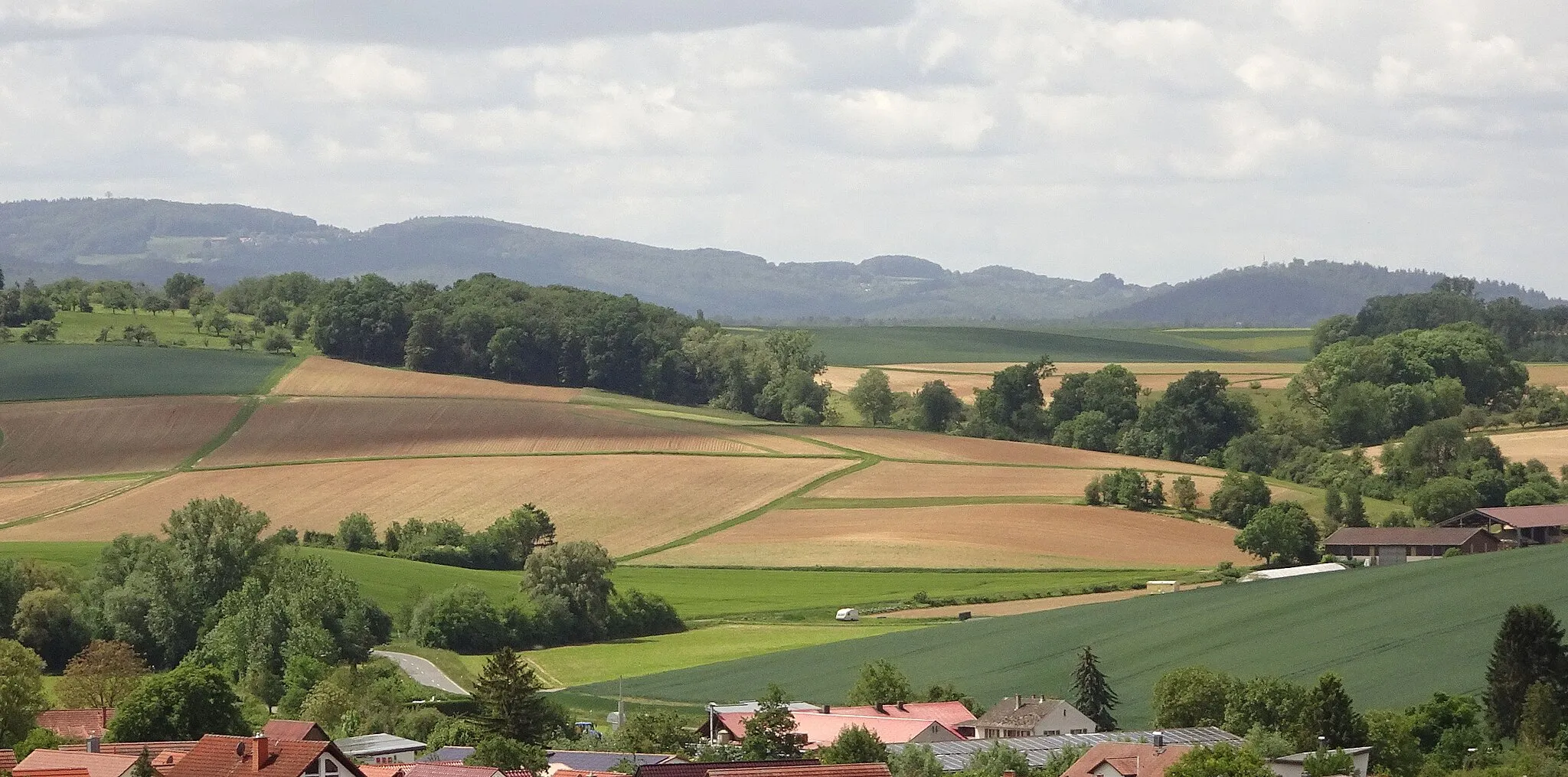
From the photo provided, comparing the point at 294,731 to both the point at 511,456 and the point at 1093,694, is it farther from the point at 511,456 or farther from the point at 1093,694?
the point at 511,456

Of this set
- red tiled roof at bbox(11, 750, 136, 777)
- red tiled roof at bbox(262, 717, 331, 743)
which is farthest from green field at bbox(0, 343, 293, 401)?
red tiled roof at bbox(11, 750, 136, 777)

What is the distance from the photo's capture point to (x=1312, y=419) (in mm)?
167250

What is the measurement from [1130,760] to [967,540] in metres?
67.9

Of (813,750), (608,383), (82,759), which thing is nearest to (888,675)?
(813,750)

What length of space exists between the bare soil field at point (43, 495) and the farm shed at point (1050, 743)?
72.9 m

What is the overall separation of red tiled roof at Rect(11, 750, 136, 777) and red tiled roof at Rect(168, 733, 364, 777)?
1.25 meters

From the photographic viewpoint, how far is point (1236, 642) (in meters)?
87.9

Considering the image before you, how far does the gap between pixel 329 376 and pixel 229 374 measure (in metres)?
6.92

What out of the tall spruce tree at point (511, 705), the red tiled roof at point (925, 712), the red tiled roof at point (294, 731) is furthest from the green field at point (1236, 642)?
the red tiled roof at point (294, 731)

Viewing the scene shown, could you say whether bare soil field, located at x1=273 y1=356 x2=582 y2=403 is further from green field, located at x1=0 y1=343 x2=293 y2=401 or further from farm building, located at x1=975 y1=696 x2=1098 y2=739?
farm building, located at x1=975 y1=696 x2=1098 y2=739

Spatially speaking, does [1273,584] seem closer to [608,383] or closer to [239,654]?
[239,654]

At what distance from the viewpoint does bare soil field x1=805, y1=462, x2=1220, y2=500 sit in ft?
458

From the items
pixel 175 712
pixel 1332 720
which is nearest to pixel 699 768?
pixel 175 712

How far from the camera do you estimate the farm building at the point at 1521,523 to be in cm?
12069
